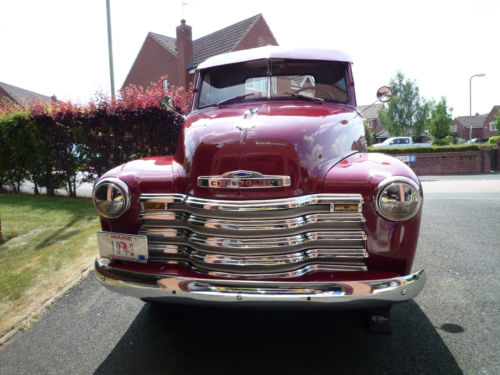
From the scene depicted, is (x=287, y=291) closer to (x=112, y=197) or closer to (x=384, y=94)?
(x=112, y=197)

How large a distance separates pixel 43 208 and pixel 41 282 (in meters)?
3.98

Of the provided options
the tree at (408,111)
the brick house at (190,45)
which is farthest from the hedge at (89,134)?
the tree at (408,111)

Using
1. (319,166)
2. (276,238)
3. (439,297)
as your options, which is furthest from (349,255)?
(439,297)

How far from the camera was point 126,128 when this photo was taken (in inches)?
295

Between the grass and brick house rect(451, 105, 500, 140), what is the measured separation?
212 ft

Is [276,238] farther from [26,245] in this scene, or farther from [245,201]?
[26,245]

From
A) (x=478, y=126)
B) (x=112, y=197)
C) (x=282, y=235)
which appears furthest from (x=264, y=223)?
(x=478, y=126)

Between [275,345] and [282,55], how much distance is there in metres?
2.69

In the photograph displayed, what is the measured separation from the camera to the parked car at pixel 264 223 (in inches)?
78.4

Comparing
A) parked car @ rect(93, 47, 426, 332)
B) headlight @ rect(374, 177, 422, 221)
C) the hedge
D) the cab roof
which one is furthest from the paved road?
the hedge

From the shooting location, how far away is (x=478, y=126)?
207 feet

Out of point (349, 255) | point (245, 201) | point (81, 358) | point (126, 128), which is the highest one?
point (126, 128)

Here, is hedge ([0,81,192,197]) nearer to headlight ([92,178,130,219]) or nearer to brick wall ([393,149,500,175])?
headlight ([92,178,130,219])

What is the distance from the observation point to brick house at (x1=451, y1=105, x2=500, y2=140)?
58719 millimetres
